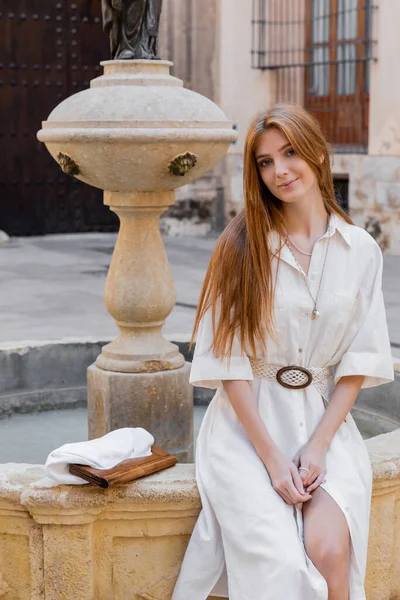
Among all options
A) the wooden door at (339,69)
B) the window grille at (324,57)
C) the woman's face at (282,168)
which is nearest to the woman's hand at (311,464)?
the woman's face at (282,168)

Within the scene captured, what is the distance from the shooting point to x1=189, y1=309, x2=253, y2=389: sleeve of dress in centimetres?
266

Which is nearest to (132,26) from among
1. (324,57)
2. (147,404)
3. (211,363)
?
(147,404)

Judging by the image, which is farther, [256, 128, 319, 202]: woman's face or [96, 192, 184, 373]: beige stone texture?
[96, 192, 184, 373]: beige stone texture

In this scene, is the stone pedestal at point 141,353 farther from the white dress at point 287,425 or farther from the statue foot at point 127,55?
the white dress at point 287,425

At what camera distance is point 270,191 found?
275cm

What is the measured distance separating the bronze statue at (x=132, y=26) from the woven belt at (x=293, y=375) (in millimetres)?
1632

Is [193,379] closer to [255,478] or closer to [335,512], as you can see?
[255,478]

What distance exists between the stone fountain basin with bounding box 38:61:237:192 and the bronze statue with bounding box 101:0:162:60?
218mm

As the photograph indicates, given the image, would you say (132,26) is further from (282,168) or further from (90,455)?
(90,455)

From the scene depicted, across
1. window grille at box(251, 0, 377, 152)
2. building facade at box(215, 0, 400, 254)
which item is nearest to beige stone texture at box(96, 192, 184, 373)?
building facade at box(215, 0, 400, 254)

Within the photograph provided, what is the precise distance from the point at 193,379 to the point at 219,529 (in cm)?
38

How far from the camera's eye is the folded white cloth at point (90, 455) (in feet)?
8.59

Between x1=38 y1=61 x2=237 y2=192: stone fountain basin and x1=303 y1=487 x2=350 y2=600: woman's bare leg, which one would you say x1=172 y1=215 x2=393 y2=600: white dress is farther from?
x1=38 y1=61 x2=237 y2=192: stone fountain basin

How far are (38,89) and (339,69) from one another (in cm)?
342
